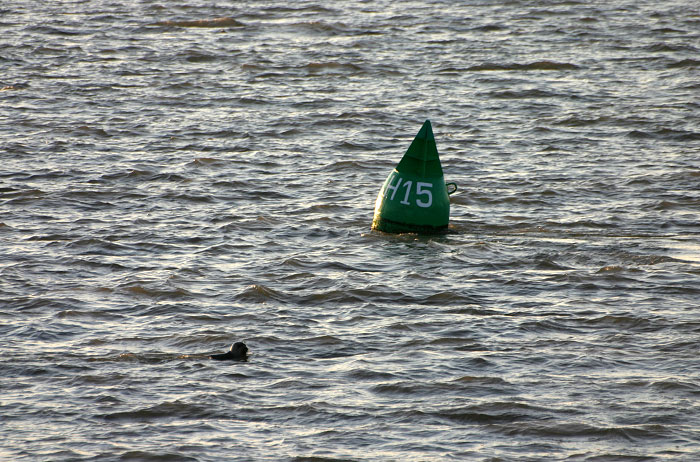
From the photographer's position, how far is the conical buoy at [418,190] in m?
10.9

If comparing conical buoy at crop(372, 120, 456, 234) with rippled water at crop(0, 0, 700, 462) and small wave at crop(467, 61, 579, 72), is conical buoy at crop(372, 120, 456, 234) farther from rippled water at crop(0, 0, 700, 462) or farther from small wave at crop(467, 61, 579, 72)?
small wave at crop(467, 61, 579, 72)

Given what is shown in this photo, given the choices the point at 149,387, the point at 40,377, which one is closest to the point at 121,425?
the point at 149,387

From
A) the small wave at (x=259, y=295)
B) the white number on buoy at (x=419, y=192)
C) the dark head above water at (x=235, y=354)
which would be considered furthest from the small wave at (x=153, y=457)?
the white number on buoy at (x=419, y=192)

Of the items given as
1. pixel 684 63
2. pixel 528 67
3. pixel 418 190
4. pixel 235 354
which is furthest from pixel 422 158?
pixel 684 63

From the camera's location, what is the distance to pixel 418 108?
17812mm

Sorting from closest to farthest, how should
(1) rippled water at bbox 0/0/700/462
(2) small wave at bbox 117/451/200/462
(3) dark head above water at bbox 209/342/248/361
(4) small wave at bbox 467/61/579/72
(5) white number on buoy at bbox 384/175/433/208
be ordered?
(2) small wave at bbox 117/451/200/462 → (1) rippled water at bbox 0/0/700/462 → (3) dark head above water at bbox 209/342/248/361 → (5) white number on buoy at bbox 384/175/433/208 → (4) small wave at bbox 467/61/579/72

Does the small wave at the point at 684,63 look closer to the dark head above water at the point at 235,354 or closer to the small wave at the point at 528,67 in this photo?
the small wave at the point at 528,67

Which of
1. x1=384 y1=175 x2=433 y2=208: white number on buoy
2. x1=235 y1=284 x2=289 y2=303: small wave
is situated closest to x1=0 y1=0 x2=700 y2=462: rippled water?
x1=235 y1=284 x2=289 y2=303: small wave

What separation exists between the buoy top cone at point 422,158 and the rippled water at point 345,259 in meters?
0.73

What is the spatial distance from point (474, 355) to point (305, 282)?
232cm

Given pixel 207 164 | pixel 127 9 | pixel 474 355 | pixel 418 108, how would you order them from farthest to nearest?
pixel 127 9, pixel 418 108, pixel 207 164, pixel 474 355

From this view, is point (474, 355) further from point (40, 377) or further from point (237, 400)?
point (40, 377)

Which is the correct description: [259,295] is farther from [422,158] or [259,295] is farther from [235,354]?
[422,158]

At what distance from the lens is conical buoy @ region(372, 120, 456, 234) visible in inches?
428
